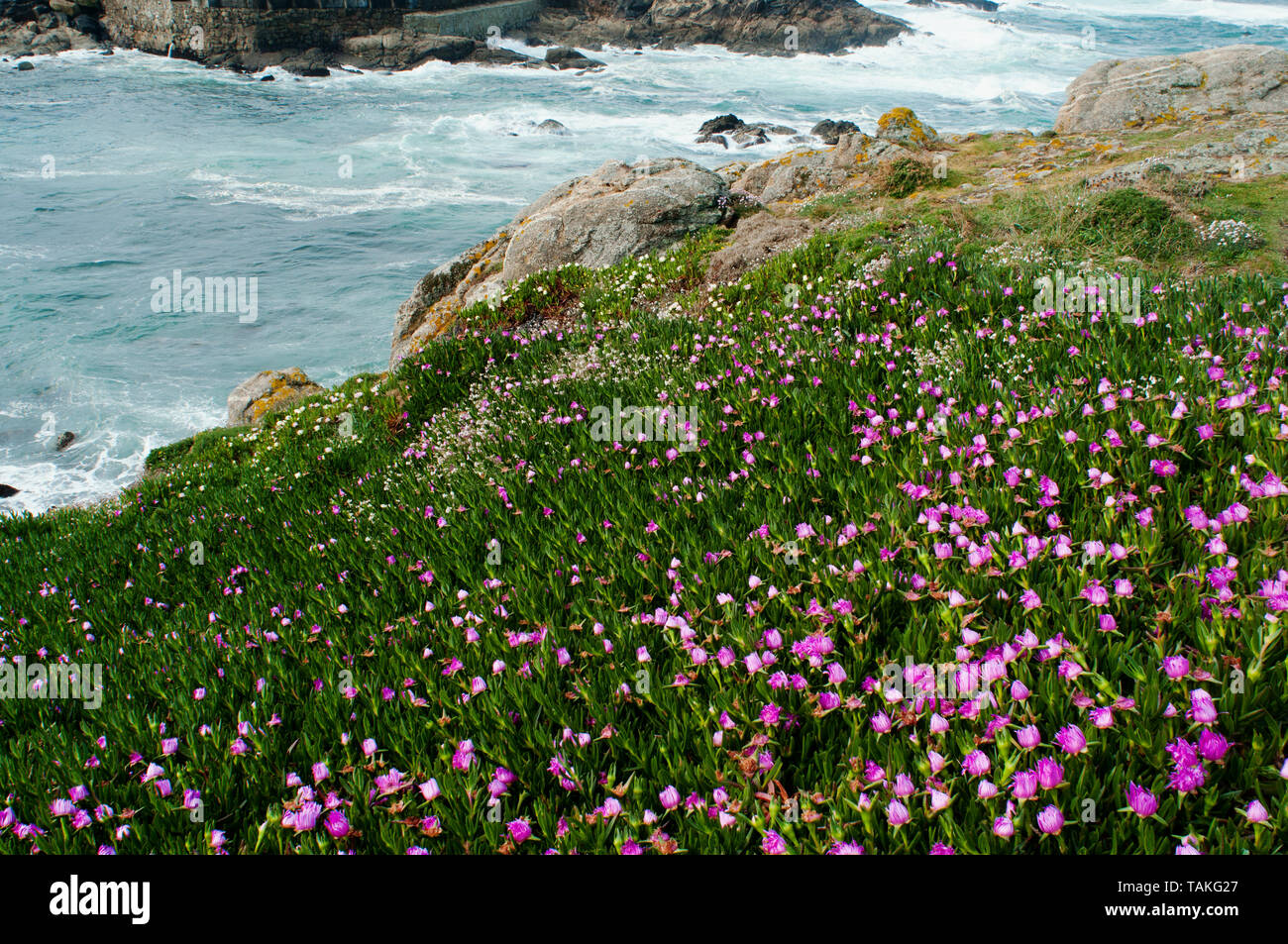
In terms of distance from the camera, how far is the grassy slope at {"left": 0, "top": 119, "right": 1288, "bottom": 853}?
2229 mm

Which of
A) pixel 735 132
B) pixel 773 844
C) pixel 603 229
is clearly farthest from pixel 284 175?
pixel 773 844

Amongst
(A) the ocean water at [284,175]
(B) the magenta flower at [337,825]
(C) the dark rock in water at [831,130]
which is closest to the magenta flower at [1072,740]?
(B) the magenta flower at [337,825]

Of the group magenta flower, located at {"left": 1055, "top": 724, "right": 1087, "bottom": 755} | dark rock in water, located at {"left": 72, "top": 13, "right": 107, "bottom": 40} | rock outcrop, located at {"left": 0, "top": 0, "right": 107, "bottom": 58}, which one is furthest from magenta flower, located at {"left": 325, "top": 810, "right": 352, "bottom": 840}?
dark rock in water, located at {"left": 72, "top": 13, "right": 107, "bottom": 40}

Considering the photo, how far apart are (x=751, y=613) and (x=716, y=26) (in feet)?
277

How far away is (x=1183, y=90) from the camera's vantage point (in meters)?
15.8

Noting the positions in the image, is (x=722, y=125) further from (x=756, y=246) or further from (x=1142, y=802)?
(x=1142, y=802)

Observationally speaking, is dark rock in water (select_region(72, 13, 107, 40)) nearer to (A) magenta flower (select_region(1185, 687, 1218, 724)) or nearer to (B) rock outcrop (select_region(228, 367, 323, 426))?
(B) rock outcrop (select_region(228, 367, 323, 426))

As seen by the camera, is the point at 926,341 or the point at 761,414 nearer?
the point at 761,414

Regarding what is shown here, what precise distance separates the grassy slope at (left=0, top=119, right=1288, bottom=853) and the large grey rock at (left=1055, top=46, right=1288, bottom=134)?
41.9 feet

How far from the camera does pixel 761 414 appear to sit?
5000 mm

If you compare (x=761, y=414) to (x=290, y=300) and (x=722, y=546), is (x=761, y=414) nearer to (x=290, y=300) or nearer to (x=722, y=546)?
(x=722, y=546)

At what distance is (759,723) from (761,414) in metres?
2.78

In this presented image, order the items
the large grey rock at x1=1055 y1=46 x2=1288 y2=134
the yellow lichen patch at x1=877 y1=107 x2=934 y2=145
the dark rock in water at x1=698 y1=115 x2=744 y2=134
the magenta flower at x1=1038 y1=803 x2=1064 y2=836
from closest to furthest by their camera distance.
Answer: the magenta flower at x1=1038 y1=803 x2=1064 y2=836 → the large grey rock at x1=1055 y1=46 x2=1288 y2=134 → the yellow lichen patch at x1=877 y1=107 x2=934 y2=145 → the dark rock in water at x1=698 y1=115 x2=744 y2=134

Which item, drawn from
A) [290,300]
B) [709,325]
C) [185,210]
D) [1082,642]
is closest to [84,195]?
[185,210]
